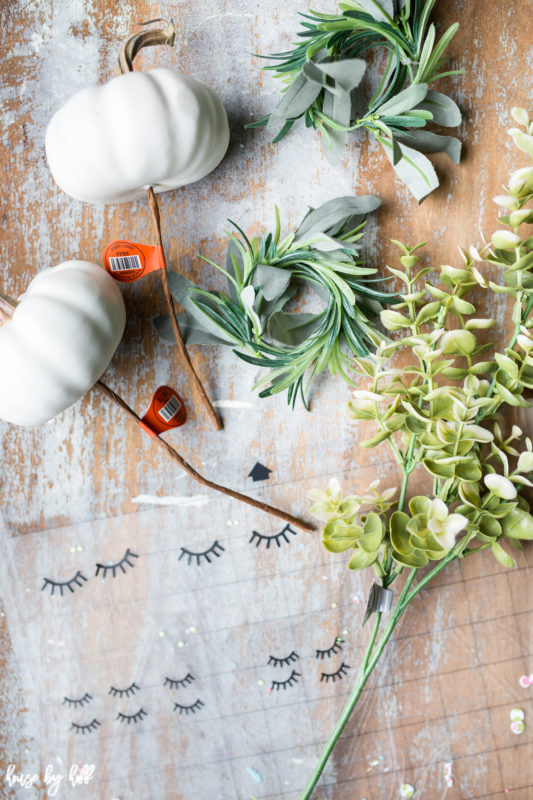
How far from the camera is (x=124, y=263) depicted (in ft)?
2.69

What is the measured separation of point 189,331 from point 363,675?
19.2 inches

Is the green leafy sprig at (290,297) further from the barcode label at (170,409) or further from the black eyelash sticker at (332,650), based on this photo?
the black eyelash sticker at (332,650)

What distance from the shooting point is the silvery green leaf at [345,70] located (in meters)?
0.72

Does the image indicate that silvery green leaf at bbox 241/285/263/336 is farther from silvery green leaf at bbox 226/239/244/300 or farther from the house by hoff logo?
the house by hoff logo

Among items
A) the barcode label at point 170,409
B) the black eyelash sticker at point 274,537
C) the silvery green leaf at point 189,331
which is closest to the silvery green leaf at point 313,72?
the silvery green leaf at point 189,331

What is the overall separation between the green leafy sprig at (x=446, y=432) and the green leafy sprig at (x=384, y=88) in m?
0.10

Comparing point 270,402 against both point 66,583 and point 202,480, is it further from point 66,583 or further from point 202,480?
point 66,583

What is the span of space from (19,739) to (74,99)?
0.86 meters

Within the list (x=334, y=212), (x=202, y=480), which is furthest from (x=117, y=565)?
(x=334, y=212)

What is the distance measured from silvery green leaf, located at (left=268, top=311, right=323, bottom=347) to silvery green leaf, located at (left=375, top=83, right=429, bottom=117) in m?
0.26

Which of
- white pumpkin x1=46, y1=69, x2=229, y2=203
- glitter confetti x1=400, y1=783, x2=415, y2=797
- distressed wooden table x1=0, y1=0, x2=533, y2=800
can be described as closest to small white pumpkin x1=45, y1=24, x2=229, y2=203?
white pumpkin x1=46, y1=69, x2=229, y2=203

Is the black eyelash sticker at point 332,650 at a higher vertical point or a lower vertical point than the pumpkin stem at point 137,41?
lower

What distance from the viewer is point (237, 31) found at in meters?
0.88

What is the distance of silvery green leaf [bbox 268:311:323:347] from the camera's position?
2.65ft
